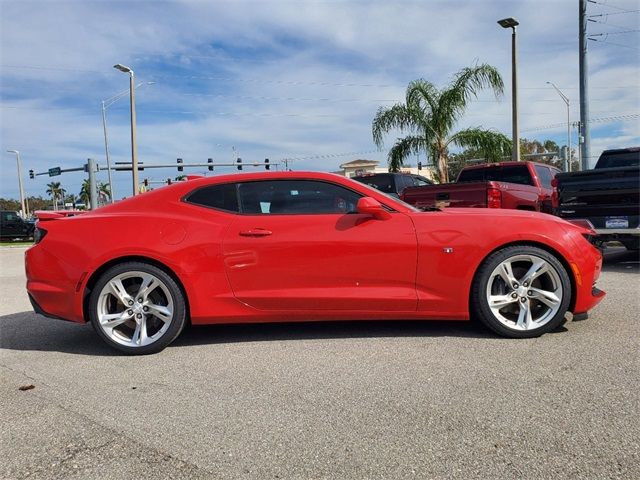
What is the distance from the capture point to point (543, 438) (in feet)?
8.80

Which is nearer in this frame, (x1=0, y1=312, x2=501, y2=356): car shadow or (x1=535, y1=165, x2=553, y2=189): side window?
(x1=0, y1=312, x2=501, y2=356): car shadow

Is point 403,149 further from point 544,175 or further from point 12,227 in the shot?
point 12,227

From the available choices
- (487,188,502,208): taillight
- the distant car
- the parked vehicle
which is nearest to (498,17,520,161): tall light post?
the distant car

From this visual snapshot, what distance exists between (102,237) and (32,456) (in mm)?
2023

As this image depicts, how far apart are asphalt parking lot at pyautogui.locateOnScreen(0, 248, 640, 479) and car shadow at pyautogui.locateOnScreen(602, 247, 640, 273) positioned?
3599 millimetres

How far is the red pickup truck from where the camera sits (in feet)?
28.8

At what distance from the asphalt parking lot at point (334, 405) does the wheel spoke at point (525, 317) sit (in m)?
0.16

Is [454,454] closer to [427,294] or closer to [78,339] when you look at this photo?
[427,294]

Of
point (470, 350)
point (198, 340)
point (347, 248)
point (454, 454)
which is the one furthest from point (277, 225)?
point (454, 454)

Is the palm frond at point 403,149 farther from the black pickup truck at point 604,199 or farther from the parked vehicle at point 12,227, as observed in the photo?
the parked vehicle at point 12,227

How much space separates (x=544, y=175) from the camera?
11055mm

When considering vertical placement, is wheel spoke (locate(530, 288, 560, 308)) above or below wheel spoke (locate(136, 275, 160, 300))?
below

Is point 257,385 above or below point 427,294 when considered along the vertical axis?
below

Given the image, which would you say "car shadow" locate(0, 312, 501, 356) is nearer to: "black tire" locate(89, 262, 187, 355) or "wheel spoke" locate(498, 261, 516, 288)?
"black tire" locate(89, 262, 187, 355)
